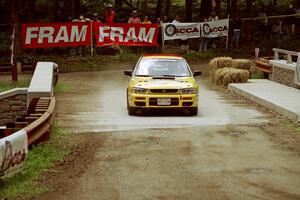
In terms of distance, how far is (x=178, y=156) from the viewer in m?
10.7

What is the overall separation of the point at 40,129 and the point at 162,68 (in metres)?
6.63

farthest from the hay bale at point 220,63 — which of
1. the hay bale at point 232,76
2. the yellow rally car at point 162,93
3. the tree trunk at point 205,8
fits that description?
the tree trunk at point 205,8

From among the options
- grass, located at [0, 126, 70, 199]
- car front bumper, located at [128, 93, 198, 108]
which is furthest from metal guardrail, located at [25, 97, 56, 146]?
car front bumper, located at [128, 93, 198, 108]

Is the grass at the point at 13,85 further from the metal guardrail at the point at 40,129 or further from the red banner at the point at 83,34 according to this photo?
the metal guardrail at the point at 40,129

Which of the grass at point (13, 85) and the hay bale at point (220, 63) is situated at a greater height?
the hay bale at point (220, 63)

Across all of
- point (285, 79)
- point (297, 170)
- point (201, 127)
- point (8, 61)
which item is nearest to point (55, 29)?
point (8, 61)

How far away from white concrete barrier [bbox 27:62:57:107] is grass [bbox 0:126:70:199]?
5.66 ft

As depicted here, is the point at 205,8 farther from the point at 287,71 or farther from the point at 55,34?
the point at 287,71

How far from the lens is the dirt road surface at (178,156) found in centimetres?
843

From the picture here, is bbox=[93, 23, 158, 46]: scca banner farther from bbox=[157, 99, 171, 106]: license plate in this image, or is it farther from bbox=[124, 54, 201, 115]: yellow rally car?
bbox=[157, 99, 171, 106]: license plate

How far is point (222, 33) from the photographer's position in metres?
34.0

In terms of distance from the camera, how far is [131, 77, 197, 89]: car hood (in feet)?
51.5

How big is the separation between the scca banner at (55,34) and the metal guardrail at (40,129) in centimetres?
1716

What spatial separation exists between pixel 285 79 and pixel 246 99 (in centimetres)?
330
